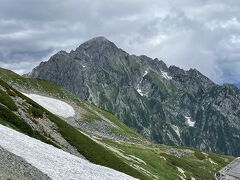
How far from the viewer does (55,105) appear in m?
156

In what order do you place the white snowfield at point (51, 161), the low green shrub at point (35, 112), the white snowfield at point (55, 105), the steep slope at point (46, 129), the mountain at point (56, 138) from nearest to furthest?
the white snowfield at point (51, 161) → the mountain at point (56, 138) → the steep slope at point (46, 129) → the low green shrub at point (35, 112) → the white snowfield at point (55, 105)

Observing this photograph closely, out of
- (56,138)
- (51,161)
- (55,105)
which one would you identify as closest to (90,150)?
(56,138)

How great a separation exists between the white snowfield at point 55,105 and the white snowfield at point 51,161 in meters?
93.6

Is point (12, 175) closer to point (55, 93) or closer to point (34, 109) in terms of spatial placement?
point (34, 109)

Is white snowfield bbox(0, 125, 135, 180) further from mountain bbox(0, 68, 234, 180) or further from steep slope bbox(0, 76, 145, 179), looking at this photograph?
steep slope bbox(0, 76, 145, 179)

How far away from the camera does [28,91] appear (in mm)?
165000

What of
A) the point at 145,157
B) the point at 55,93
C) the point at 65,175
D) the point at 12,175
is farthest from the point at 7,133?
the point at 55,93

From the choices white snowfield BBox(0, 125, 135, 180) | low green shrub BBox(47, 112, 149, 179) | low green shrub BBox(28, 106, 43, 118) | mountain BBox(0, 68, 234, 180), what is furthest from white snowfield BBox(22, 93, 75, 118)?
white snowfield BBox(0, 125, 135, 180)

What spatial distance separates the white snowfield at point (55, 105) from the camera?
5868 inches

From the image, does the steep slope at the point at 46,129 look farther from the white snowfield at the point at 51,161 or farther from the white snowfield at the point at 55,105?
the white snowfield at the point at 55,105

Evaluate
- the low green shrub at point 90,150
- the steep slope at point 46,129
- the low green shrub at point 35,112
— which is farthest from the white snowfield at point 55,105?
the low green shrub at point 35,112

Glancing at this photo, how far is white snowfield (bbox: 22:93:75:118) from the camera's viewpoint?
14904cm

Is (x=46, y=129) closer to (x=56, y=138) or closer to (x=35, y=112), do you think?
(x=56, y=138)

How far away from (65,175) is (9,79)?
12733 centimetres
